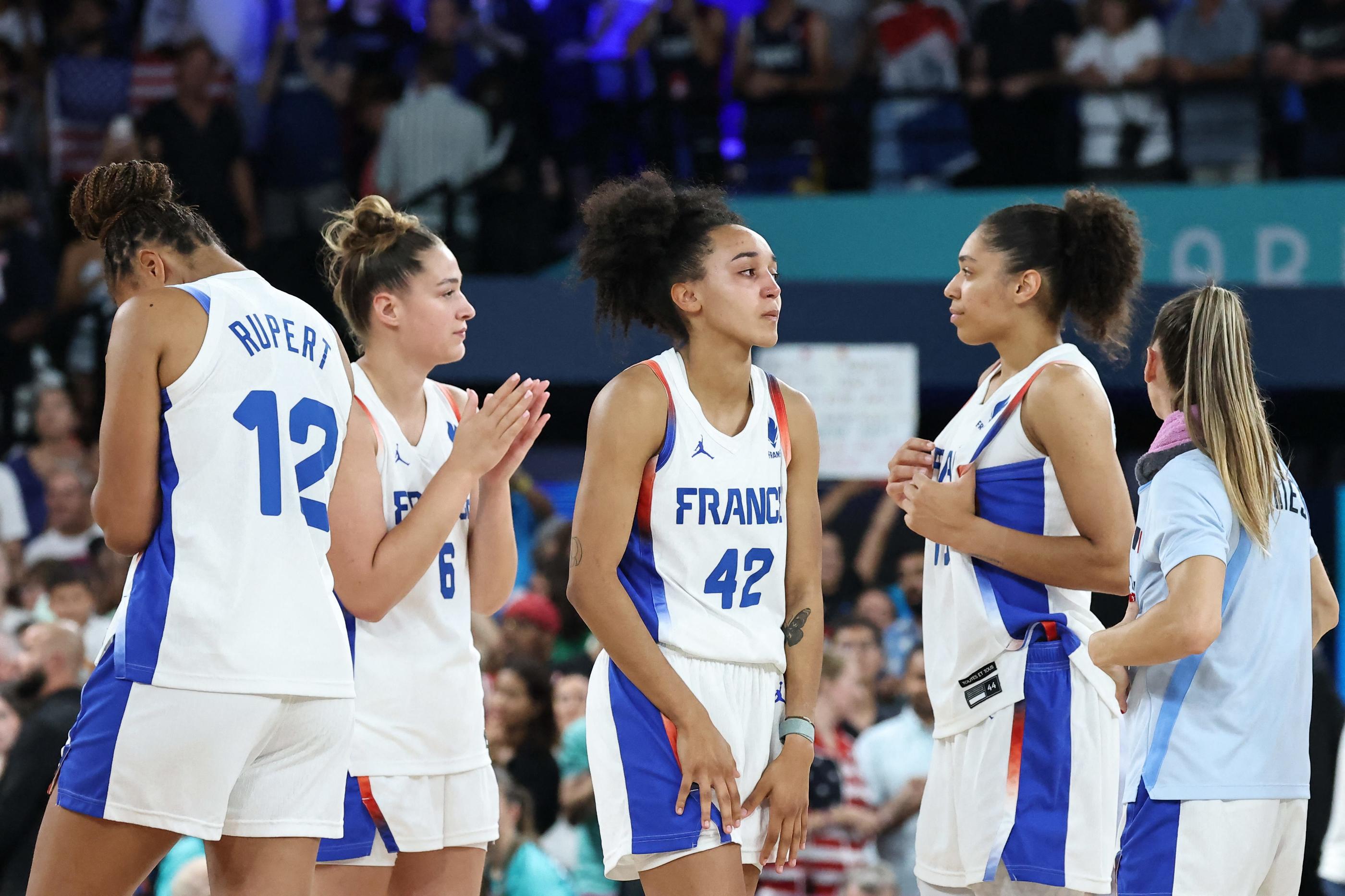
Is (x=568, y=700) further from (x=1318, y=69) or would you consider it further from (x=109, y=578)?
(x=1318, y=69)

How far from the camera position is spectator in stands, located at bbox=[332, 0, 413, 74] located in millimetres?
10906

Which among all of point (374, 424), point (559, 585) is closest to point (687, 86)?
point (559, 585)

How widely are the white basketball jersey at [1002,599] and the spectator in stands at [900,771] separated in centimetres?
274

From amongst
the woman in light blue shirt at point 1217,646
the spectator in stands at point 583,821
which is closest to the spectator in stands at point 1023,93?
the spectator in stands at point 583,821

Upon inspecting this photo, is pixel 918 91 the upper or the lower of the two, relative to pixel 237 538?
upper

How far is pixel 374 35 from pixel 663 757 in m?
8.94

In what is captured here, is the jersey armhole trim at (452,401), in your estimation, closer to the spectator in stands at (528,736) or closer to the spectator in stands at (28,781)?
the spectator in stands at (28,781)

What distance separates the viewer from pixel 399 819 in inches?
134

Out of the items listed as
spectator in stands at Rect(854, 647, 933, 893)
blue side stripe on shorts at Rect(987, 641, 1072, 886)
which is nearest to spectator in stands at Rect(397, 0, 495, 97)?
spectator in stands at Rect(854, 647, 933, 893)

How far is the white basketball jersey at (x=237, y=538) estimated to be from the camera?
2803mm

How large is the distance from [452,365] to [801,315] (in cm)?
210

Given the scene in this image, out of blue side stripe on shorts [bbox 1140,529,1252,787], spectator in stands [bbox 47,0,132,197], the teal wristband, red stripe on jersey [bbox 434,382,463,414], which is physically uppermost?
spectator in stands [bbox 47,0,132,197]

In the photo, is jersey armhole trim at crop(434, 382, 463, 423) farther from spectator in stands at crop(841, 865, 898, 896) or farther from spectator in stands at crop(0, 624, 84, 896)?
spectator in stands at crop(841, 865, 898, 896)

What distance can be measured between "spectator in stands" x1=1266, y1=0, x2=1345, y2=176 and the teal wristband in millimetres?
7518
